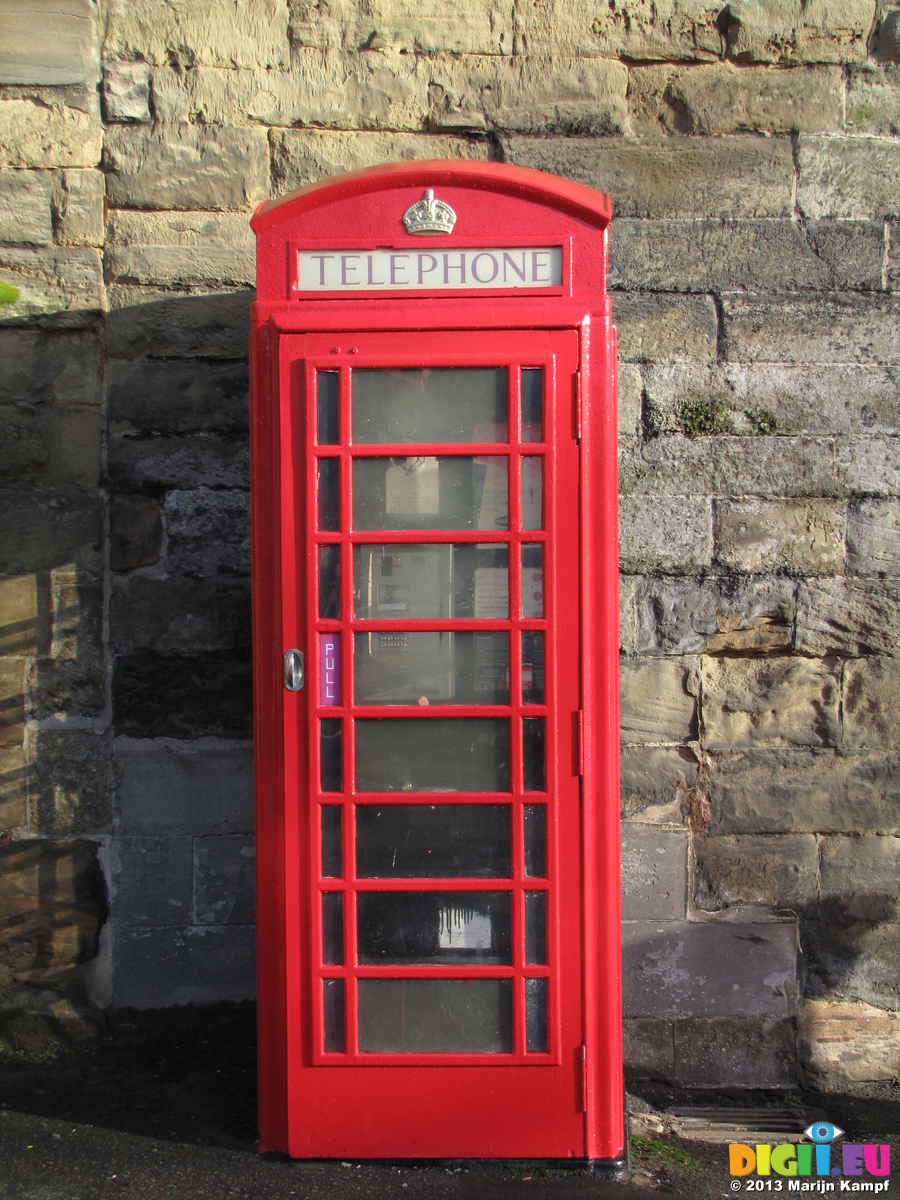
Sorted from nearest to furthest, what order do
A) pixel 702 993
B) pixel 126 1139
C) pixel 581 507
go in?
pixel 581 507 < pixel 126 1139 < pixel 702 993

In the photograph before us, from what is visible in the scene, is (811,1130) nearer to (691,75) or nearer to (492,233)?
(492,233)

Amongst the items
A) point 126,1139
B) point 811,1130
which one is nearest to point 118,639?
point 126,1139

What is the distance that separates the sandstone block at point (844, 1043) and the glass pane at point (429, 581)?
186cm

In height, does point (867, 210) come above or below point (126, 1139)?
above

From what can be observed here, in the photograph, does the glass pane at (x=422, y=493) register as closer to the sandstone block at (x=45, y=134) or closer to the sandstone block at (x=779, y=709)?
the sandstone block at (x=779, y=709)

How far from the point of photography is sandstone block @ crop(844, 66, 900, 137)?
3064 millimetres

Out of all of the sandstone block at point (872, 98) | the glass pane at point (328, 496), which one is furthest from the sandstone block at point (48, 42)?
the sandstone block at point (872, 98)

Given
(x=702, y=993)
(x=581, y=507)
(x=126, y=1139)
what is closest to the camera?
(x=581, y=507)

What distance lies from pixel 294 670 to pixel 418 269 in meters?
1.11

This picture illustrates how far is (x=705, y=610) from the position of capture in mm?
3033

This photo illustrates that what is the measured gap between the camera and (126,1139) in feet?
8.45

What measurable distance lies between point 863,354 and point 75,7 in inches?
115

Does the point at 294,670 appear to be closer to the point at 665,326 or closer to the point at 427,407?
the point at 427,407

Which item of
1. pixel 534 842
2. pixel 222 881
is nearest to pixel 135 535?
pixel 222 881
